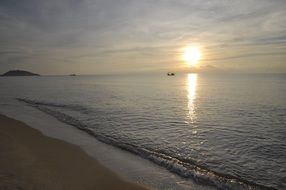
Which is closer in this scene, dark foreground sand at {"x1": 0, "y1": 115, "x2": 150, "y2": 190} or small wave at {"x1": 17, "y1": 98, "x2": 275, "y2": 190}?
dark foreground sand at {"x1": 0, "y1": 115, "x2": 150, "y2": 190}

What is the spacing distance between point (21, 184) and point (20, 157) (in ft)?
10.2

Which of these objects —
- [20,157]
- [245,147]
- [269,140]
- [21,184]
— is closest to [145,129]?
[245,147]

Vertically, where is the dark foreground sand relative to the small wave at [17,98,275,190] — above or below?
above

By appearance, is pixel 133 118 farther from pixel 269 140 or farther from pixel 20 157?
pixel 20 157

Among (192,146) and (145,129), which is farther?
(145,129)

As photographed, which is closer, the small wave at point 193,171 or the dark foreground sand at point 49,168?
the dark foreground sand at point 49,168

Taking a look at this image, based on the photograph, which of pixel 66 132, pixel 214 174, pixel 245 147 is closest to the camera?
pixel 214 174

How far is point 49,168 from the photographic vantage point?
9773 mm

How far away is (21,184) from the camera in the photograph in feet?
26.6

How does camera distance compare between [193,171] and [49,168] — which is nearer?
[49,168]

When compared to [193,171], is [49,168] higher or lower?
higher

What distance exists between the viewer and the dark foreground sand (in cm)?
837

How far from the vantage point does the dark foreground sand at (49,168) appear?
27.5ft

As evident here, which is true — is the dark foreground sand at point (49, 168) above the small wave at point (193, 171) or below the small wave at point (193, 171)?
above
